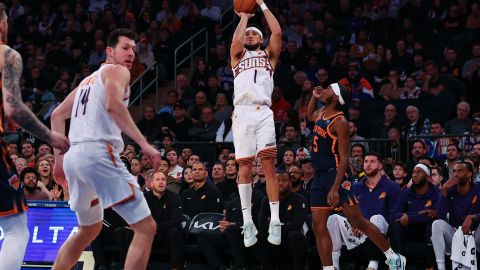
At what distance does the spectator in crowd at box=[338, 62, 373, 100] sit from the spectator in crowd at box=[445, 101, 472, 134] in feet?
6.96

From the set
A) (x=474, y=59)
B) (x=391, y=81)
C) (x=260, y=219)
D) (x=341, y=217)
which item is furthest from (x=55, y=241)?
(x=474, y=59)

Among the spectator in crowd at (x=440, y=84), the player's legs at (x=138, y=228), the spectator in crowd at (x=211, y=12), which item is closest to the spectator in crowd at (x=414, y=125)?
the spectator in crowd at (x=440, y=84)

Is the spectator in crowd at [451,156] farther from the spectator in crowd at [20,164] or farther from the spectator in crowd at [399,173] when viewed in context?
the spectator in crowd at [20,164]

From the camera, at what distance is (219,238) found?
12.8 m

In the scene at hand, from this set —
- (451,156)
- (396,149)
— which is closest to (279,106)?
(396,149)

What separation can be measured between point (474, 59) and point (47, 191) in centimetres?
829

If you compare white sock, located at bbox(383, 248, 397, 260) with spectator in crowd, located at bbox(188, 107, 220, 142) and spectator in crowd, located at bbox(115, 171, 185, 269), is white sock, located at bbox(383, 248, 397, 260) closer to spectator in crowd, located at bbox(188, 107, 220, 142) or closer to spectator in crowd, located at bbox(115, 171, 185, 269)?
spectator in crowd, located at bbox(115, 171, 185, 269)

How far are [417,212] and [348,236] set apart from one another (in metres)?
0.98

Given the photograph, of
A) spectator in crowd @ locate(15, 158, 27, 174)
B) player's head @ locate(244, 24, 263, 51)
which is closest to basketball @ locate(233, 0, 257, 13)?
player's head @ locate(244, 24, 263, 51)

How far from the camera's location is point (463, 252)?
11266 mm

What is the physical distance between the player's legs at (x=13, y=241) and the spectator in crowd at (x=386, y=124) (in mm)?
9172

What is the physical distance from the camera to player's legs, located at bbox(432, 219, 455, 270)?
1152cm

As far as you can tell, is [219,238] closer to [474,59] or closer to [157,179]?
[157,179]

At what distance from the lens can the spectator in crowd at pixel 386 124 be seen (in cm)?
1527
